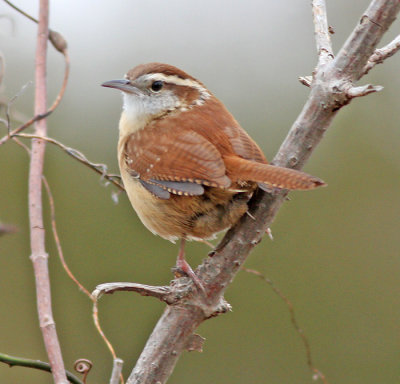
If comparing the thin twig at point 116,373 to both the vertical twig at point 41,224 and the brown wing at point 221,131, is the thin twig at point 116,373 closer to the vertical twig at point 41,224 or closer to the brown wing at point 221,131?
the vertical twig at point 41,224

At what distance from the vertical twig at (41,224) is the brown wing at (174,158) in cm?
57

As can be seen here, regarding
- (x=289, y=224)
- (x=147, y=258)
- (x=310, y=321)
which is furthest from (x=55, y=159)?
(x=310, y=321)

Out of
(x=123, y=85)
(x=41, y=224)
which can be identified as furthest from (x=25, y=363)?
(x=123, y=85)

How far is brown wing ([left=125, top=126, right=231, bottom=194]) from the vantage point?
2.23 metres

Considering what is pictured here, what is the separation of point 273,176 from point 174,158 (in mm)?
593

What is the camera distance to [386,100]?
5996mm

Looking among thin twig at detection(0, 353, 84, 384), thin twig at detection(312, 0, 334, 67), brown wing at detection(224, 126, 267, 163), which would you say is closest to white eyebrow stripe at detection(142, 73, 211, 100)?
brown wing at detection(224, 126, 267, 163)

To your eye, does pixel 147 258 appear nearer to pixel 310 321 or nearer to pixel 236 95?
pixel 310 321

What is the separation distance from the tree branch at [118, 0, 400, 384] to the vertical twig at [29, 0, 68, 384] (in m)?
0.31

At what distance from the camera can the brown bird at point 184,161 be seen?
2.12 meters

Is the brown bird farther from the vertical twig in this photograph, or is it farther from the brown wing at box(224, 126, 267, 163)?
the vertical twig

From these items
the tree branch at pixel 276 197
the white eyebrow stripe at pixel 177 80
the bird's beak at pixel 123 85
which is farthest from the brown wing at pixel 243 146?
the bird's beak at pixel 123 85

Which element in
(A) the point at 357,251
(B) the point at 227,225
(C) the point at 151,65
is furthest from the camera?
(A) the point at 357,251

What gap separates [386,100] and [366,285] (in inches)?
80.2
